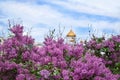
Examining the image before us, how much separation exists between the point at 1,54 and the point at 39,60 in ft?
2.61

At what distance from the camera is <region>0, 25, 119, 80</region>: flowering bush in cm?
578

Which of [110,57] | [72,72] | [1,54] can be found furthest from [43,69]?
[110,57]

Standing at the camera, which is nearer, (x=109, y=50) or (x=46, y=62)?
(x=46, y=62)

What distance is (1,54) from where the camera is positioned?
7.17 m

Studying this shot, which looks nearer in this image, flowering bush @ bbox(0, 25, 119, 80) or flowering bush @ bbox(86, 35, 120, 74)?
flowering bush @ bbox(0, 25, 119, 80)

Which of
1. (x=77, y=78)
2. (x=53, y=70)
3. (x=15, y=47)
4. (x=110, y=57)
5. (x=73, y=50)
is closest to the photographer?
(x=77, y=78)

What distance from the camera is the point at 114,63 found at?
28.0ft

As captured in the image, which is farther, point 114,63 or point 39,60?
point 114,63

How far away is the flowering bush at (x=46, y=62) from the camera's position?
5.78 meters

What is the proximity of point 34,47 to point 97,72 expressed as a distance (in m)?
1.79

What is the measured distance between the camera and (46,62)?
21.1 feet

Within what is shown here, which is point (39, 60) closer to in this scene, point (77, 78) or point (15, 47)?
point (15, 47)

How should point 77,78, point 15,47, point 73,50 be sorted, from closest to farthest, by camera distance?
point 77,78 → point 73,50 → point 15,47

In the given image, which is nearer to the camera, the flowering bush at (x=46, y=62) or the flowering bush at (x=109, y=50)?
the flowering bush at (x=46, y=62)
